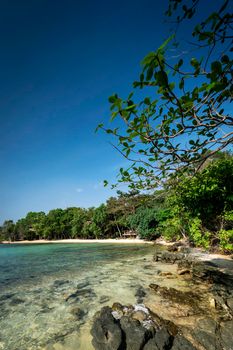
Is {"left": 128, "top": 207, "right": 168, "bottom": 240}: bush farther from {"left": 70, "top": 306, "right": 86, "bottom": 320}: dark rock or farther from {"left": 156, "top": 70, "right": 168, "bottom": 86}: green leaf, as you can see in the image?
{"left": 156, "top": 70, "right": 168, "bottom": 86}: green leaf

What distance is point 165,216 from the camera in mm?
27297

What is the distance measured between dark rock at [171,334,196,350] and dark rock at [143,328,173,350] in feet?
0.29

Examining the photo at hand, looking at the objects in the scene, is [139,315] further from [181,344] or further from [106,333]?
[181,344]

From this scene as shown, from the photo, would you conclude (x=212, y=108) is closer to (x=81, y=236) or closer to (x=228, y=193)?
(x=228, y=193)

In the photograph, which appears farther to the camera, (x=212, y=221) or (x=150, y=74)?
(x=212, y=221)

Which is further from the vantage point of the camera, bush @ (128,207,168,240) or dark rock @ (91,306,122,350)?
bush @ (128,207,168,240)

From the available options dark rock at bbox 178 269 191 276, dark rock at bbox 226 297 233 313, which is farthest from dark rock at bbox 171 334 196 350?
dark rock at bbox 178 269 191 276

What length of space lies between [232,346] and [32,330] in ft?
13.7

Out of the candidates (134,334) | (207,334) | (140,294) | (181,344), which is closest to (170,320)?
(207,334)

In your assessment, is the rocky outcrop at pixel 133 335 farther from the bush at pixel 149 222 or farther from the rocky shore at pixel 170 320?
the bush at pixel 149 222

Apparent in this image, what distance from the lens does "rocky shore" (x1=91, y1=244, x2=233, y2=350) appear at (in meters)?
3.56

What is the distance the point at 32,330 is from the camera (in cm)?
470

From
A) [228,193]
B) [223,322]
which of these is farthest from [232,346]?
[228,193]

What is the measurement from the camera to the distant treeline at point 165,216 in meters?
7.04
